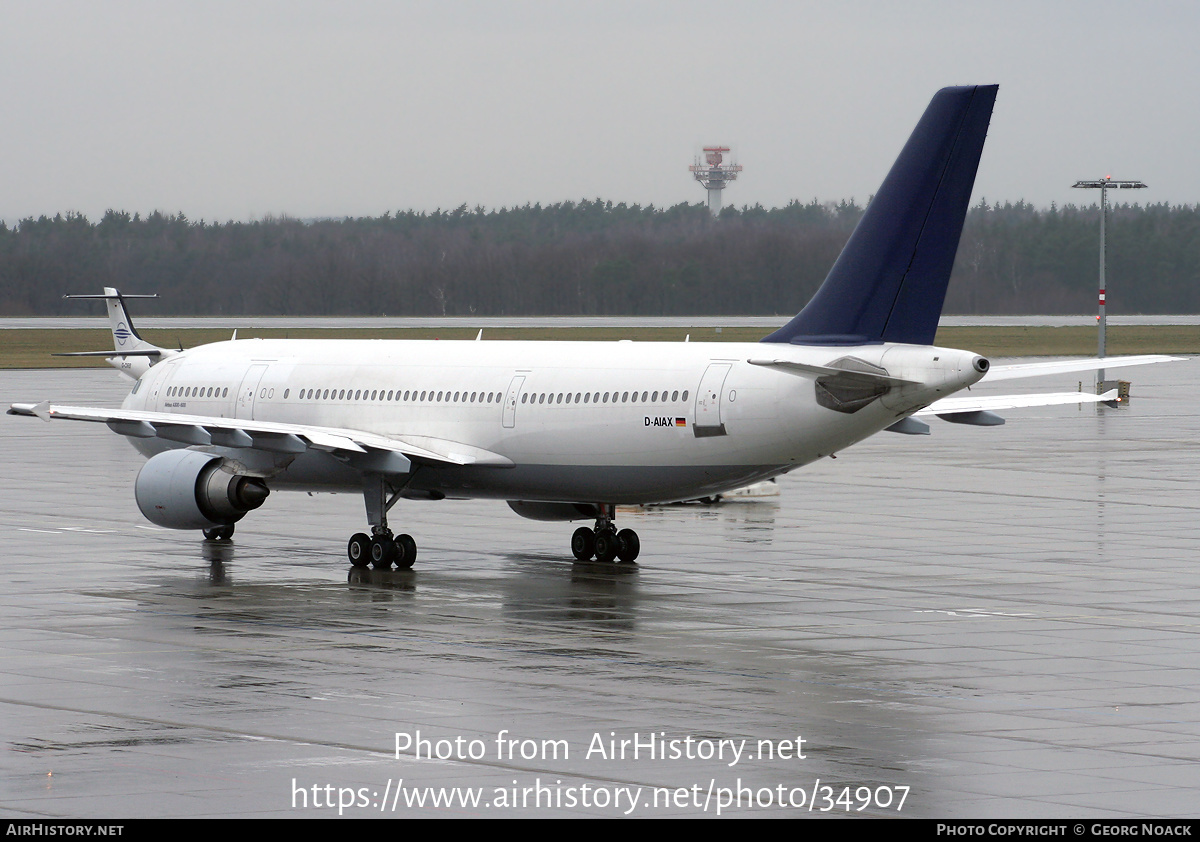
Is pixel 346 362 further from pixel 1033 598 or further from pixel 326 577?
pixel 1033 598

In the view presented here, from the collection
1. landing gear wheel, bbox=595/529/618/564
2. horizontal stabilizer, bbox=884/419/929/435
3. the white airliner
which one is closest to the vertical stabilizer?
the white airliner

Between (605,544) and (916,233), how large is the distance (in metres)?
8.04

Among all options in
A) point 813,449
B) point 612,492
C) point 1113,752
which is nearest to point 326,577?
point 612,492

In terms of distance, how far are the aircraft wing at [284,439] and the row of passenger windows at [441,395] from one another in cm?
91

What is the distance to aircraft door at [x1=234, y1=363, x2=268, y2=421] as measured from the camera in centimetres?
3438

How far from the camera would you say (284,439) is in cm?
3002

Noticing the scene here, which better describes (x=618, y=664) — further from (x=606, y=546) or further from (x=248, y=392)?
(x=248, y=392)

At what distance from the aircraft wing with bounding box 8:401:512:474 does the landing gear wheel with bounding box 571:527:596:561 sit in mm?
2078

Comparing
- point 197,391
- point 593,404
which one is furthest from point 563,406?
point 197,391

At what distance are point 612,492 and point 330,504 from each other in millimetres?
14234

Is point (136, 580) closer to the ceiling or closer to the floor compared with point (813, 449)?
closer to the floor

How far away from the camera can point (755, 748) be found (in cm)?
1670

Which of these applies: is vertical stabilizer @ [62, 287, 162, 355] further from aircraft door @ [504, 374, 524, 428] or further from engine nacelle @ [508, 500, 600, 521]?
aircraft door @ [504, 374, 524, 428]
